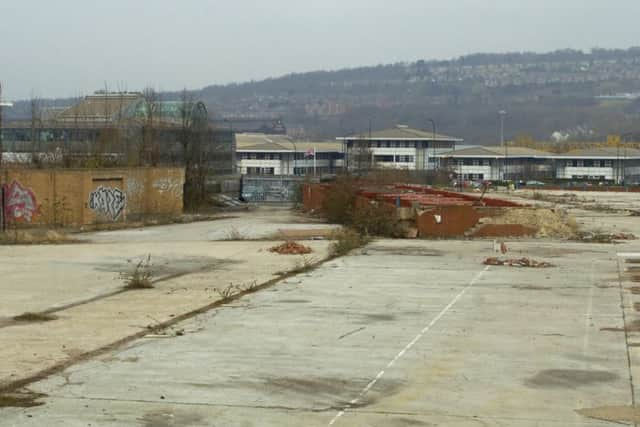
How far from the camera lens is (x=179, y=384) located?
13.4m

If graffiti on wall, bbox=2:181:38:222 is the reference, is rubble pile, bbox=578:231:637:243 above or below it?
below

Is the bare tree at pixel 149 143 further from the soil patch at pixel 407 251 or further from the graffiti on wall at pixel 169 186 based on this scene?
the soil patch at pixel 407 251

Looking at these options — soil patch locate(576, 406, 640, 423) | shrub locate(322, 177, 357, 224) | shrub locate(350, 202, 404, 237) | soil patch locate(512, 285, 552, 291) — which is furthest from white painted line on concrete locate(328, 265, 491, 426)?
shrub locate(322, 177, 357, 224)

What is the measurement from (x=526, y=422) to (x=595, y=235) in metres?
30.0

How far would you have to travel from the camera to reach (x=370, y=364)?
1483 centimetres

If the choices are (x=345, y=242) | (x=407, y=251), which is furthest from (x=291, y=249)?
(x=407, y=251)

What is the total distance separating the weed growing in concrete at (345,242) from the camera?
109 ft

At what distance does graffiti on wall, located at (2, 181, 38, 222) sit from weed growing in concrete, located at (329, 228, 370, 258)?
15404mm

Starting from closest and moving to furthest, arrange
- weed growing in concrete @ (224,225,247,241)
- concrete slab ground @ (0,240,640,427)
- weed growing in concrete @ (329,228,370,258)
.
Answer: concrete slab ground @ (0,240,640,427), weed growing in concrete @ (329,228,370,258), weed growing in concrete @ (224,225,247,241)

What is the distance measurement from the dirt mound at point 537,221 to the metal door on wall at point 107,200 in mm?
18197

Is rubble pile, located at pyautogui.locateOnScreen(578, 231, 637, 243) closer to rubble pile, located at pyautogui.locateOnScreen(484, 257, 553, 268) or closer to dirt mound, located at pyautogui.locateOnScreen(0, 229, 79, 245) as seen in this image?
rubble pile, located at pyautogui.locateOnScreen(484, 257, 553, 268)

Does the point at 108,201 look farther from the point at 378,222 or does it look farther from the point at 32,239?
the point at 378,222

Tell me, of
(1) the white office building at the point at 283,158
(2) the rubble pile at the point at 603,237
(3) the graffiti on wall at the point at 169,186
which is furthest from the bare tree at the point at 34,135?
(1) the white office building at the point at 283,158

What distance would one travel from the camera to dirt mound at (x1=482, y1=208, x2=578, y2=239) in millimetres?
39875
